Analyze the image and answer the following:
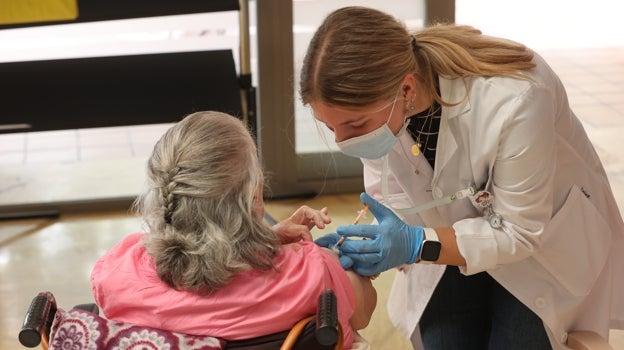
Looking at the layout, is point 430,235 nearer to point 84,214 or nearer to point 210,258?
point 210,258

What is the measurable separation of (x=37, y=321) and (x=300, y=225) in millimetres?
585

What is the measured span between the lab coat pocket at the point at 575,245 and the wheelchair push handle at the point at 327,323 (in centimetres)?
63

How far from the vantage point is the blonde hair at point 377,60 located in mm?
1730

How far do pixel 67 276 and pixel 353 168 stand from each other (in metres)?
1.27

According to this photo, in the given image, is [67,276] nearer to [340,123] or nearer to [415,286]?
[415,286]

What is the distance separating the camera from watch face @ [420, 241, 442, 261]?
72.7 inches

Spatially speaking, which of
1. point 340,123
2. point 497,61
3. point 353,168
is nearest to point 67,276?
point 353,168

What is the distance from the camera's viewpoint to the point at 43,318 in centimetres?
158

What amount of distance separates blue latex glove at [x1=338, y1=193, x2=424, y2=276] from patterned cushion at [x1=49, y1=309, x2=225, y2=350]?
1.23ft

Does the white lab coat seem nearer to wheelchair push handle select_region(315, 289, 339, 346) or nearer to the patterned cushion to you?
wheelchair push handle select_region(315, 289, 339, 346)

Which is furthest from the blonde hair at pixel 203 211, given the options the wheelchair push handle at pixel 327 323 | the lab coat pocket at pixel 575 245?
the lab coat pocket at pixel 575 245

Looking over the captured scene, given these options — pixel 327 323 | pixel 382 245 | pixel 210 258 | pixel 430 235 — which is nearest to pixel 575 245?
pixel 430 235

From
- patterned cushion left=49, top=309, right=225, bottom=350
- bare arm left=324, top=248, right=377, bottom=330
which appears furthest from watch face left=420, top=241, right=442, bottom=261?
patterned cushion left=49, top=309, right=225, bottom=350

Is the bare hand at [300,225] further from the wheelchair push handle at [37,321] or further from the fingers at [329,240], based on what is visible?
the wheelchair push handle at [37,321]
